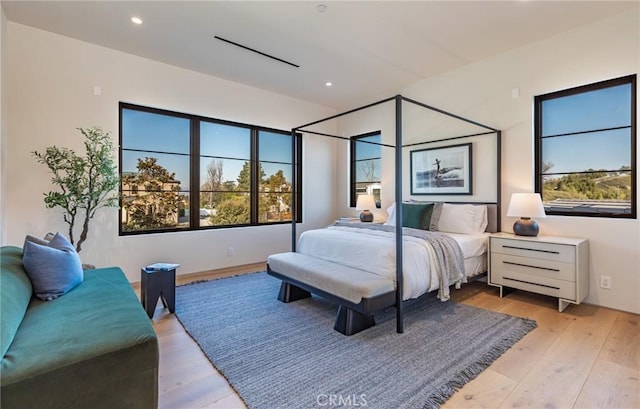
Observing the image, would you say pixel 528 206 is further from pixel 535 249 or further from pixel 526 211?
pixel 535 249

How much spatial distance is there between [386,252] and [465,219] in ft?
5.32

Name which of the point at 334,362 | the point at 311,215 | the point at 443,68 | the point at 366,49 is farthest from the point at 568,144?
the point at 311,215

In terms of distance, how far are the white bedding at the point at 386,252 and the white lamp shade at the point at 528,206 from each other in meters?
0.47

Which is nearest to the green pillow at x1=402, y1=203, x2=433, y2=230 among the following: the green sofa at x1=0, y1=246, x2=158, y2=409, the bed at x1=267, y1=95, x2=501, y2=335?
the bed at x1=267, y1=95, x2=501, y2=335

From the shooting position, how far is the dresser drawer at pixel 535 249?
277 cm

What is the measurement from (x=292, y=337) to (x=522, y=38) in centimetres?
391

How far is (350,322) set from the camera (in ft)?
7.85

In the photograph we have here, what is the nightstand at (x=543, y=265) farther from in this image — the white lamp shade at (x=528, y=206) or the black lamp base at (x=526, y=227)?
the white lamp shade at (x=528, y=206)

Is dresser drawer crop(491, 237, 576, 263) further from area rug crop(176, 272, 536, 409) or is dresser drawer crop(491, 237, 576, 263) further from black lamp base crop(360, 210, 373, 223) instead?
black lamp base crop(360, 210, 373, 223)

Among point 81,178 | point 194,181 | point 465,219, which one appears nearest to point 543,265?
point 465,219

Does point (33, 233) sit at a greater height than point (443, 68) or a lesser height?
lesser

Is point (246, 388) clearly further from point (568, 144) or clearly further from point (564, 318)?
point (568, 144)

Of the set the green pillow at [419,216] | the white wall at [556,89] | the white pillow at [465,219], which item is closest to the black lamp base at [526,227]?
the white wall at [556,89]

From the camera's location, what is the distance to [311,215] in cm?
560
